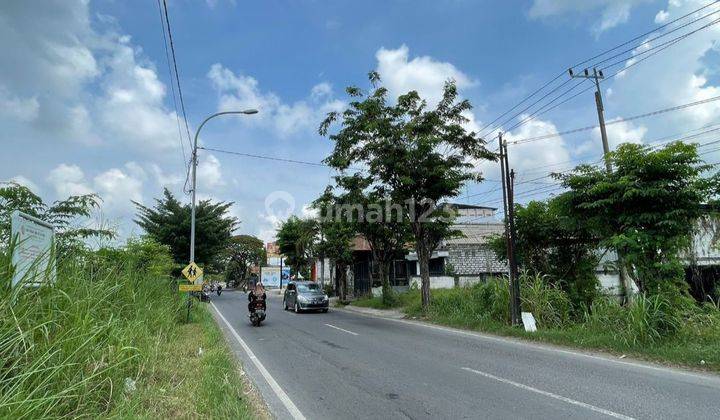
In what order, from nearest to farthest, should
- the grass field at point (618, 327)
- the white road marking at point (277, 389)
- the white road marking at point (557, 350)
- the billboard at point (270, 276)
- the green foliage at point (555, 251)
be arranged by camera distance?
1. the white road marking at point (277, 389)
2. the white road marking at point (557, 350)
3. the grass field at point (618, 327)
4. the green foliage at point (555, 251)
5. the billboard at point (270, 276)

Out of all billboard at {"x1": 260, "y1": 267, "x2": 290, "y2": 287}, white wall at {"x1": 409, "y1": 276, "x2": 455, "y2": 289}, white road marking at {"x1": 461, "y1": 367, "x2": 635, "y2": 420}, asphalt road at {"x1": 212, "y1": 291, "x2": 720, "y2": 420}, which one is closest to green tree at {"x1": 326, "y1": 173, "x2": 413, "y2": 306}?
white wall at {"x1": 409, "y1": 276, "x2": 455, "y2": 289}

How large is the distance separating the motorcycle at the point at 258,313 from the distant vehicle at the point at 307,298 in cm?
659

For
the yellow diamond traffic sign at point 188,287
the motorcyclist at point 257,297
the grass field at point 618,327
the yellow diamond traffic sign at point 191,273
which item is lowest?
the grass field at point 618,327

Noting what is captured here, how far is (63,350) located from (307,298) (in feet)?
67.6

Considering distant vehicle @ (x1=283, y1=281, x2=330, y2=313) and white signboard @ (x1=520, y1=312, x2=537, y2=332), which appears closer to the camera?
white signboard @ (x1=520, y1=312, x2=537, y2=332)

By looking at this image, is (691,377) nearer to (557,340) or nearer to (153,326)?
(557,340)

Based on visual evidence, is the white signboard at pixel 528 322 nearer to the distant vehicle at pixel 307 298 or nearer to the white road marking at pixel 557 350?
the white road marking at pixel 557 350

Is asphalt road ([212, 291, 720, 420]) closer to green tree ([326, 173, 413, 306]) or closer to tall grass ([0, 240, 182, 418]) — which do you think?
tall grass ([0, 240, 182, 418])

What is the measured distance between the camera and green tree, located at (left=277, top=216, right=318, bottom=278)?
1481 inches

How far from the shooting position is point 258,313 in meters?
18.1

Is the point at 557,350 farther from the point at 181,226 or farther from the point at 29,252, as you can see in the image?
the point at 181,226

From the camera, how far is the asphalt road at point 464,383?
597 cm

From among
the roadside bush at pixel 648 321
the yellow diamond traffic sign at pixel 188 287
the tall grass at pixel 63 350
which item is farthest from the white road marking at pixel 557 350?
the tall grass at pixel 63 350

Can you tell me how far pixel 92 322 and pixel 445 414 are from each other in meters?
4.51
